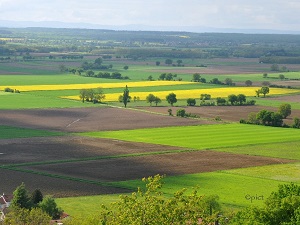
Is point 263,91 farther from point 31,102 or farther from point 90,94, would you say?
point 31,102

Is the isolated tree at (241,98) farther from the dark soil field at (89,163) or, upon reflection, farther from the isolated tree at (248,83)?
the dark soil field at (89,163)

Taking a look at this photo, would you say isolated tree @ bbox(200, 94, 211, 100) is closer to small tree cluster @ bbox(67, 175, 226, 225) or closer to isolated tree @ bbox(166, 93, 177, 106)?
isolated tree @ bbox(166, 93, 177, 106)

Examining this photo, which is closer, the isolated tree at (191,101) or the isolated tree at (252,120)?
the isolated tree at (252,120)

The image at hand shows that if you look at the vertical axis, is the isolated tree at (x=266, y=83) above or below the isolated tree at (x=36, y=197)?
below

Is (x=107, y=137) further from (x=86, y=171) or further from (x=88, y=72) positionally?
(x=88, y=72)

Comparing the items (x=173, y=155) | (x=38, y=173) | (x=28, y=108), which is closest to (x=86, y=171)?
(x=38, y=173)

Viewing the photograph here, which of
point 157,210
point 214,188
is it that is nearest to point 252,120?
point 214,188

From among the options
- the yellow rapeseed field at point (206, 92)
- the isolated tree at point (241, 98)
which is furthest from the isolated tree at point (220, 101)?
the yellow rapeseed field at point (206, 92)
